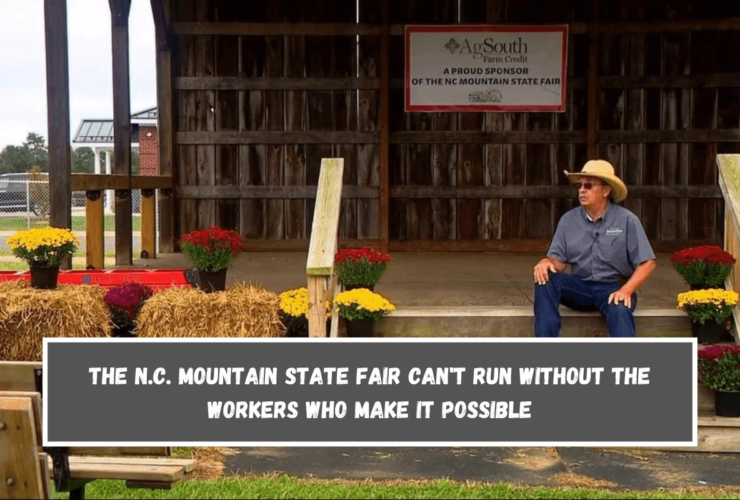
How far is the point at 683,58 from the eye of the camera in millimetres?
11102

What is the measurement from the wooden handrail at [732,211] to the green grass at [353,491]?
6.38ft

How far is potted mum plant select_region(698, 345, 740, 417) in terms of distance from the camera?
19.1 ft

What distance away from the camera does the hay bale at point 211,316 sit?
6562 mm

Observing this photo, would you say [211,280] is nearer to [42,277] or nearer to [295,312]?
[295,312]

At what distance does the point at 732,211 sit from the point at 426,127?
514cm

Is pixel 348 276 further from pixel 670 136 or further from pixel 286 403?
pixel 670 136

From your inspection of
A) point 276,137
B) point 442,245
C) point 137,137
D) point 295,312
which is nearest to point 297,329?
point 295,312

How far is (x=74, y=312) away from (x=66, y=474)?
2.85 meters

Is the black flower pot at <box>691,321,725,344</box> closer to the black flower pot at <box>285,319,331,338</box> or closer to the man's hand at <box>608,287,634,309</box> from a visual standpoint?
the man's hand at <box>608,287,634,309</box>

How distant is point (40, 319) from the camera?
6.54 metres

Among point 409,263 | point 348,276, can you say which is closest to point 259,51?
point 409,263

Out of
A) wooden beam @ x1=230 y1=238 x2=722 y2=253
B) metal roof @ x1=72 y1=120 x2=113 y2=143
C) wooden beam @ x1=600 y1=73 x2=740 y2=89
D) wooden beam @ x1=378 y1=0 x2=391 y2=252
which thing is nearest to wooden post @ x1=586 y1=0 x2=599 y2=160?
wooden beam @ x1=600 y1=73 x2=740 y2=89

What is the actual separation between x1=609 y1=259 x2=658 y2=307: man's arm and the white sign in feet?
17.6

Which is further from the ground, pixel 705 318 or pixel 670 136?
pixel 670 136
